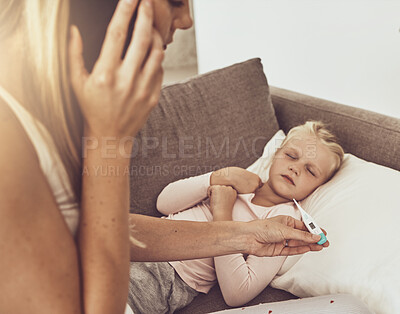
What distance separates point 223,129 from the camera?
1.52m

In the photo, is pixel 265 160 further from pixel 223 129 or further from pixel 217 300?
pixel 217 300

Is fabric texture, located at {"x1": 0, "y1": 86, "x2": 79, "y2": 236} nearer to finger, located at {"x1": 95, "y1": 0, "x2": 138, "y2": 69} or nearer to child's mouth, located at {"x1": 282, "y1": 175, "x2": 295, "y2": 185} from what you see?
finger, located at {"x1": 95, "y1": 0, "x2": 138, "y2": 69}

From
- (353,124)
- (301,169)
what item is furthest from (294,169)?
(353,124)

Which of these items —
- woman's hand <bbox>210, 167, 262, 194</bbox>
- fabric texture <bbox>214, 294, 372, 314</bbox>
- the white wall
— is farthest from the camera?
the white wall

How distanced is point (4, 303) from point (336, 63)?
212cm

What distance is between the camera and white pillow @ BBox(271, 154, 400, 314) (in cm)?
103

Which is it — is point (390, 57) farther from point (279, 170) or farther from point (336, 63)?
point (279, 170)

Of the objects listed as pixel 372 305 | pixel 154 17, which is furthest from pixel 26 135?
pixel 372 305

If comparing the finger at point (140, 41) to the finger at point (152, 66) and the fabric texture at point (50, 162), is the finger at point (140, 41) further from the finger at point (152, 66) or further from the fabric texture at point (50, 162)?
the fabric texture at point (50, 162)

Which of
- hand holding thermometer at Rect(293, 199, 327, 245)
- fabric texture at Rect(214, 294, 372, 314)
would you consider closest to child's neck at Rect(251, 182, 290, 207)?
hand holding thermometer at Rect(293, 199, 327, 245)

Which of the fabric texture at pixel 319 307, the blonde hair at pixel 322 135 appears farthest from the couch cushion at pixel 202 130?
the fabric texture at pixel 319 307

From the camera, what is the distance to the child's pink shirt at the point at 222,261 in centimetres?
114

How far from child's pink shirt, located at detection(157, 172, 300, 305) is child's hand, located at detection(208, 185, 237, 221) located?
5 centimetres

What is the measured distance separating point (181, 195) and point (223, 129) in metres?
0.28
